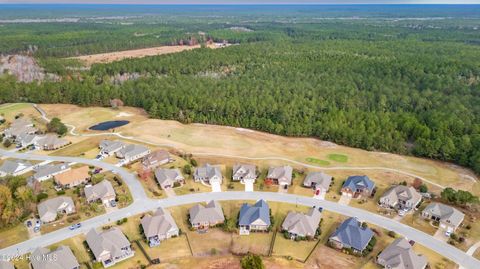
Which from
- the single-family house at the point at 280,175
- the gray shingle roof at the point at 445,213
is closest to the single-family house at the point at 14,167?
the single-family house at the point at 280,175

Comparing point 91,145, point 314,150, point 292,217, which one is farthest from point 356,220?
point 91,145

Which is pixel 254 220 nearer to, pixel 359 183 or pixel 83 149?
pixel 359 183

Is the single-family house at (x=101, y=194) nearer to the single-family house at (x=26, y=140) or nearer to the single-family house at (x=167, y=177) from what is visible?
the single-family house at (x=167, y=177)

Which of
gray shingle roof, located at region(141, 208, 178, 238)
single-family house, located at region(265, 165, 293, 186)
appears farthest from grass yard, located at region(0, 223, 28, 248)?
single-family house, located at region(265, 165, 293, 186)

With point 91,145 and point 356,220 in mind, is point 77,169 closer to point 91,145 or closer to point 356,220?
point 91,145

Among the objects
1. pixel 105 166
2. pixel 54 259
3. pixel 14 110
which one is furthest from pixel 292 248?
pixel 14 110
